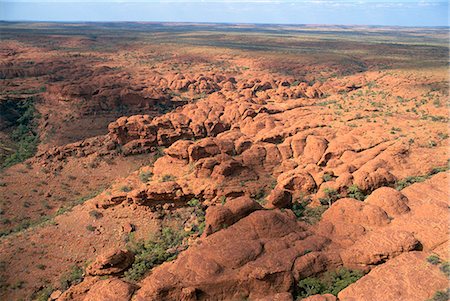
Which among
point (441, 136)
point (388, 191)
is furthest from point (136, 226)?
point (441, 136)

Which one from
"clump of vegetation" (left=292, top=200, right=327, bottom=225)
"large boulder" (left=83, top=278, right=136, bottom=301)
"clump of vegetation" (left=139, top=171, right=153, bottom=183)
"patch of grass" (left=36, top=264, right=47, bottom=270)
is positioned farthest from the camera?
"clump of vegetation" (left=139, top=171, right=153, bottom=183)

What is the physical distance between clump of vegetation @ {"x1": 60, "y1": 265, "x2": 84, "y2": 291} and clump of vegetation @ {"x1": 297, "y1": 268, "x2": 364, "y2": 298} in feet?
47.7

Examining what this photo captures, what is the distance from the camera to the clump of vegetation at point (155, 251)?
21581mm

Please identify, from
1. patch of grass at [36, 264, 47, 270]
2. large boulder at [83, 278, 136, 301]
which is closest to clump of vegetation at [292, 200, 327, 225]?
large boulder at [83, 278, 136, 301]

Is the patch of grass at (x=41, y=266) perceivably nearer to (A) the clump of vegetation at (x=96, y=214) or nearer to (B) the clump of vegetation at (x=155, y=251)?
(A) the clump of vegetation at (x=96, y=214)

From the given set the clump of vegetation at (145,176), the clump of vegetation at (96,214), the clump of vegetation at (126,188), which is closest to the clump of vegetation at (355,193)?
the clump of vegetation at (145,176)

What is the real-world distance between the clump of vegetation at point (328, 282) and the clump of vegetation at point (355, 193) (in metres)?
7.75

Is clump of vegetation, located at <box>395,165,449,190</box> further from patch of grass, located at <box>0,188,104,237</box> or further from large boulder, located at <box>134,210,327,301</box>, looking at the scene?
patch of grass, located at <box>0,188,104,237</box>

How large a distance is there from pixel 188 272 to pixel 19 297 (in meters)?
12.7

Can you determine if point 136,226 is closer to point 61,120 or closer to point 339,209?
point 339,209

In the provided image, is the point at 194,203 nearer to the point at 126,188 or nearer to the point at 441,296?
the point at 126,188

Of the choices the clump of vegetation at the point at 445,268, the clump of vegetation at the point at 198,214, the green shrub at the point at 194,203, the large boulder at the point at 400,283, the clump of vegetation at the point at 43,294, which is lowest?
the clump of vegetation at the point at 43,294

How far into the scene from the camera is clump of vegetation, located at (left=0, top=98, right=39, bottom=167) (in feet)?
142

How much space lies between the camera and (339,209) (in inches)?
858
